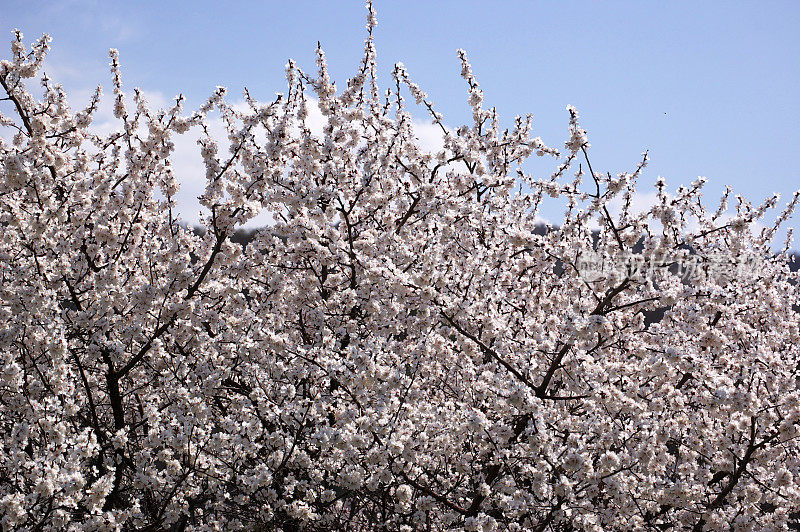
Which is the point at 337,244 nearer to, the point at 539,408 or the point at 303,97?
the point at 303,97

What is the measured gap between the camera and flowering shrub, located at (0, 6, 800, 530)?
6.85 m

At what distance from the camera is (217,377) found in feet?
24.0

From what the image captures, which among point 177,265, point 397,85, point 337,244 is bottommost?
point 177,265

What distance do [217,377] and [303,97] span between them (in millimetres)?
A: 4426

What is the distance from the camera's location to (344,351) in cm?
706

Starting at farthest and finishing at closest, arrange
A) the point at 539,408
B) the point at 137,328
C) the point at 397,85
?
Result: 1. the point at 397,85
2. the point at 137,328
3. the point at 539,408

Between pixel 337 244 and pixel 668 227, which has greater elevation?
pixel 668 227

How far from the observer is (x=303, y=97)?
8914mm

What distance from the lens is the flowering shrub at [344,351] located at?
22.5 ft

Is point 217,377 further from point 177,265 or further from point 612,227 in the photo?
point 612,227

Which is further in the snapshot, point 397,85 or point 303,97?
point 397,85

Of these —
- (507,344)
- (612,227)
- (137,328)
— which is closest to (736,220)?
(612,227)

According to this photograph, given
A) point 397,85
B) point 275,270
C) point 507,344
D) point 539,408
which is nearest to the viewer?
point 539,408

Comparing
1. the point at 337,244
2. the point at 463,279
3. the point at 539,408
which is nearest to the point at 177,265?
the point at 337,244
